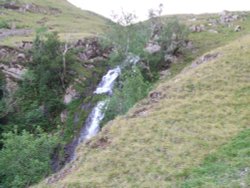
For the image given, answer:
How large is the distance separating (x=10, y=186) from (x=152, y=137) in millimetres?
19271

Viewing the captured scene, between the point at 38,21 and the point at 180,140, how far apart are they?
10262cm

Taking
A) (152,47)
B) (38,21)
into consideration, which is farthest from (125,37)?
(38,21)

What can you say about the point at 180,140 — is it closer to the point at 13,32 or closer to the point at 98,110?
the point at 98,110

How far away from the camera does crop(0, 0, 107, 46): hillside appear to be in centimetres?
9656

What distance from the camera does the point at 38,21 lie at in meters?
121

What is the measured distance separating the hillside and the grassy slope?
2223 inches

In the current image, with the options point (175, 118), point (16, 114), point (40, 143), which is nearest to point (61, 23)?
point (16, 114)

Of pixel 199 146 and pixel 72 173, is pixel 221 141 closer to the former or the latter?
pixel 199 146

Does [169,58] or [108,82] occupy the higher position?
[169,58]

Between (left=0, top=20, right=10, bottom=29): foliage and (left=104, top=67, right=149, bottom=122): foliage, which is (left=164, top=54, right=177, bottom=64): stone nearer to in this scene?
(left=104, top=67, right=149, bottom=122): foliage

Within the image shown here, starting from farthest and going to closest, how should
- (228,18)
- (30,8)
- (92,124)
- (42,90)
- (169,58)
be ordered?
(30,8) < (228,18) < (169,58) < (42,90) < (92,124)

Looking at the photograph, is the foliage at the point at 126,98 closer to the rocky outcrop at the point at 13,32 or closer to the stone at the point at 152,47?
the stone at the point at 152,47

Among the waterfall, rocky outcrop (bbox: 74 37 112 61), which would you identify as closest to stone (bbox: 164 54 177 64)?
the waterfall

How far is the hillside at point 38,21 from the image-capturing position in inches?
3802
